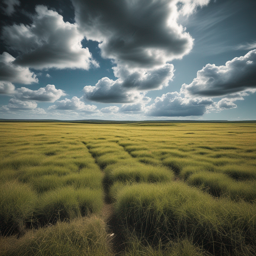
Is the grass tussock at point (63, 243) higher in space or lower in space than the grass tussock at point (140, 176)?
higher

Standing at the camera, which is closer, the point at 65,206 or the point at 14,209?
the point at 14,209

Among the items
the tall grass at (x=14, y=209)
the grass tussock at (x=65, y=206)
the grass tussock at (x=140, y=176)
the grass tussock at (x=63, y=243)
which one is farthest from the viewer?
the grass tussock at (x=140, y=176)

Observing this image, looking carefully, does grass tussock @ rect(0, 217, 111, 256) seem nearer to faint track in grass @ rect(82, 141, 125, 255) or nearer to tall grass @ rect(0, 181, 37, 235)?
faint track in grass @ rect(82, 141, 125, 255)

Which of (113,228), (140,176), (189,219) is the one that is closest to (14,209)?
(113,228)

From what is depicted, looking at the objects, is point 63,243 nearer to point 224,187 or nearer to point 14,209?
point 14,209

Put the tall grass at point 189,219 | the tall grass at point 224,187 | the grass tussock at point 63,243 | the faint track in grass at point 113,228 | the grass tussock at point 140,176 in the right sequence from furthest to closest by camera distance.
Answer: the grass tussock at point 140,176 < the tall grass at point 224,187 < the faint track in grass at point 113,228 < the tall grass at point 189,219 < the grass tussock at point 63,243

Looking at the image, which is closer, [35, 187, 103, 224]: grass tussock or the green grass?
[35, 187, 103, 224]: grass tussock

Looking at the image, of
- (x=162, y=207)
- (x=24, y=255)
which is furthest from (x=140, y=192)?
(x=24, y=255)

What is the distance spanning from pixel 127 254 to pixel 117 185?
2965 millimetres

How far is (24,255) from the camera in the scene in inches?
85.6

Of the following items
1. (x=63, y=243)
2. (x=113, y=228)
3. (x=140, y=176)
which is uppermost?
(x=63, y=243)

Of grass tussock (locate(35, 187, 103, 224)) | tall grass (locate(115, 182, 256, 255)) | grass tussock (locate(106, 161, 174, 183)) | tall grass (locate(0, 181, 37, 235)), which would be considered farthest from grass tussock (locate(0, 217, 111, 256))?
grass tussock (locate(106, 161, 174, 183))

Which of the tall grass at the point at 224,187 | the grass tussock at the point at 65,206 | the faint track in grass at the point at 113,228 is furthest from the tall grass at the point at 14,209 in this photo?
the tall grass at the point at 224,187

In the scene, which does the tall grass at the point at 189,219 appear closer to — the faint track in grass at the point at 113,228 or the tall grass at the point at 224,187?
the faint track in grass at the point at 113,228
